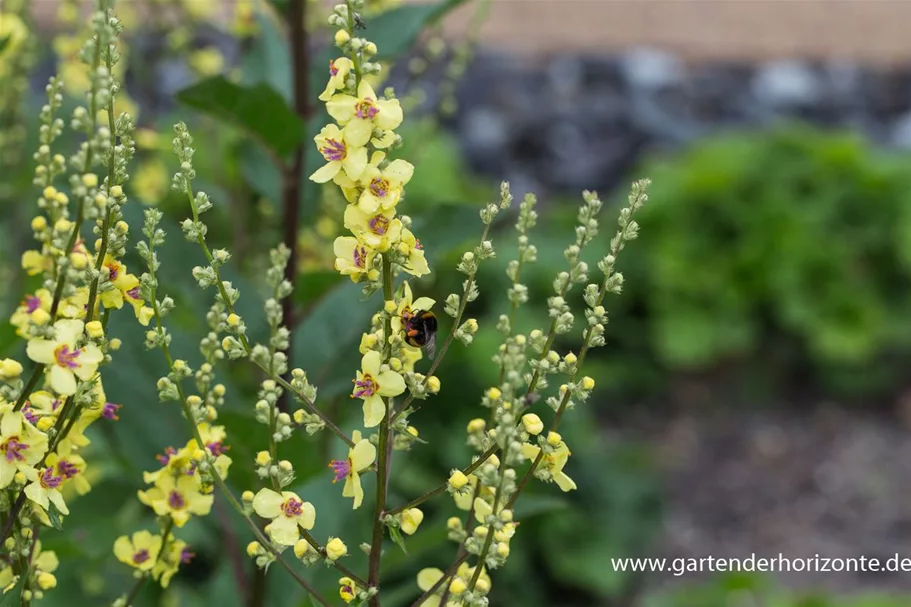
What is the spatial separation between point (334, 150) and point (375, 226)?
0.25ft

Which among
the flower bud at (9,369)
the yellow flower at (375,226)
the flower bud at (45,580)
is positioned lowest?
the flower bud at (45,580)

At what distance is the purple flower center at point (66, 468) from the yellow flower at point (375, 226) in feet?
1.21

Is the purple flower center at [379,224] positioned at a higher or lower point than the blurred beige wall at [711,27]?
lower

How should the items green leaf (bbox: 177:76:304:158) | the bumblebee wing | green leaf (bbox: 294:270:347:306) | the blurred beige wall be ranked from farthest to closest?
the blurred beige wall → green leaf (bbox: 294:270:347:306) → green leaf (bbox: 177:76:304:158) → the bumblebee wing

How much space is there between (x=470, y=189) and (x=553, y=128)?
1145 mm

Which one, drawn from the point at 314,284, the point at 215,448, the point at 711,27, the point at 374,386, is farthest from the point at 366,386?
the point at 711,27

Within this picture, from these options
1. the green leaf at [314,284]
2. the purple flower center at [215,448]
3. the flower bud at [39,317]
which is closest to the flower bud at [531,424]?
the purple flower center at [215,448]

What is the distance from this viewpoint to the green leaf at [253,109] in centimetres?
146

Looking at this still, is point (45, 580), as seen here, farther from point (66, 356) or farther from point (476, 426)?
point (476, 426)

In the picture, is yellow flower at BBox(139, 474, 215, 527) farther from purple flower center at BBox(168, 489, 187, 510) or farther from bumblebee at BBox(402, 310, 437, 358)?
bumblebee at BBox(402, 310, 437, 358)

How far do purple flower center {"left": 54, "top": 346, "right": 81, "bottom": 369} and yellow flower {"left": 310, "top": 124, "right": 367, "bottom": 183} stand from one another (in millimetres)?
247

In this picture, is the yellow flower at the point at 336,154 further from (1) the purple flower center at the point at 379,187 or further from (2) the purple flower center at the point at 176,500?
(2) the purple flower center at the point at 176,500

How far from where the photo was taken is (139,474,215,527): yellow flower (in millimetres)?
1023

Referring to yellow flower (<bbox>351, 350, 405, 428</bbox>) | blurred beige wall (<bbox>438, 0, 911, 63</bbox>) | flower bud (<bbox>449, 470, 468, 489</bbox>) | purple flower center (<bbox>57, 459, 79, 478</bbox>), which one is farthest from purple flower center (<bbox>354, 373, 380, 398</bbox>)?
blurred beige wall (<bbox>438, 0, 911, 63</bbox>)
